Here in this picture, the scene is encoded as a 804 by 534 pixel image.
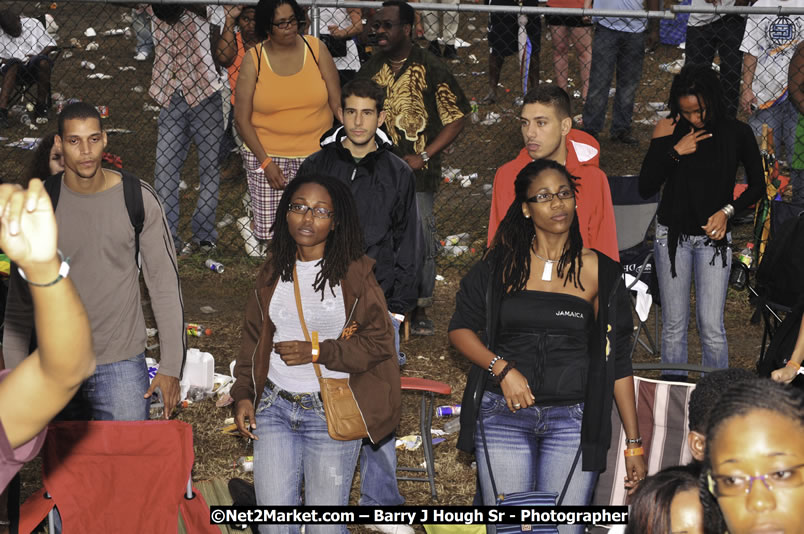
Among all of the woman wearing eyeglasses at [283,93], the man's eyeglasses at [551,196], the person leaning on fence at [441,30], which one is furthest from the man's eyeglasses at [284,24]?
the person leaning on fence at [441,30]

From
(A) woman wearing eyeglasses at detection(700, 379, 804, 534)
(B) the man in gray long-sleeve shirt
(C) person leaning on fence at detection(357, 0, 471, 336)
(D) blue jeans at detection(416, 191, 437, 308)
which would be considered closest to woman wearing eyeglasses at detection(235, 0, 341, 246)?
(C) person leaning on fence at detection(357, 0, 471, 336)

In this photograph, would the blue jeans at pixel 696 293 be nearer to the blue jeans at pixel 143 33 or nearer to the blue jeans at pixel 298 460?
the blue jeans at pixel 298 460

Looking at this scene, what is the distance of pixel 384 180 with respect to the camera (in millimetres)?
6188

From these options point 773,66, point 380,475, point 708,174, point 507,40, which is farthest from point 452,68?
point 380,475

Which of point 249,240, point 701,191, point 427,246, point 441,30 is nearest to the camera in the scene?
point 701,191

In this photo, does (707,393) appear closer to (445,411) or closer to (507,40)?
(445,411)

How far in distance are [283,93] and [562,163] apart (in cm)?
272

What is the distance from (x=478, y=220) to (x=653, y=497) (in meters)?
8.07

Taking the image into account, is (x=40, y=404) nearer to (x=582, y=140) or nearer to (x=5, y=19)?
(x=582, y=140)

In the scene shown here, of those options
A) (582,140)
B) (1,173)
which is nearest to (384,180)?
(582,140)

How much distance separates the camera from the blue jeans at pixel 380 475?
589 centimetres

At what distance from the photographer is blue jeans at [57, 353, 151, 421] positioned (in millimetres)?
5188

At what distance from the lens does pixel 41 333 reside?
7.90 ft

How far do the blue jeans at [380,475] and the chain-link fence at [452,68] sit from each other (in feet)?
8.17
